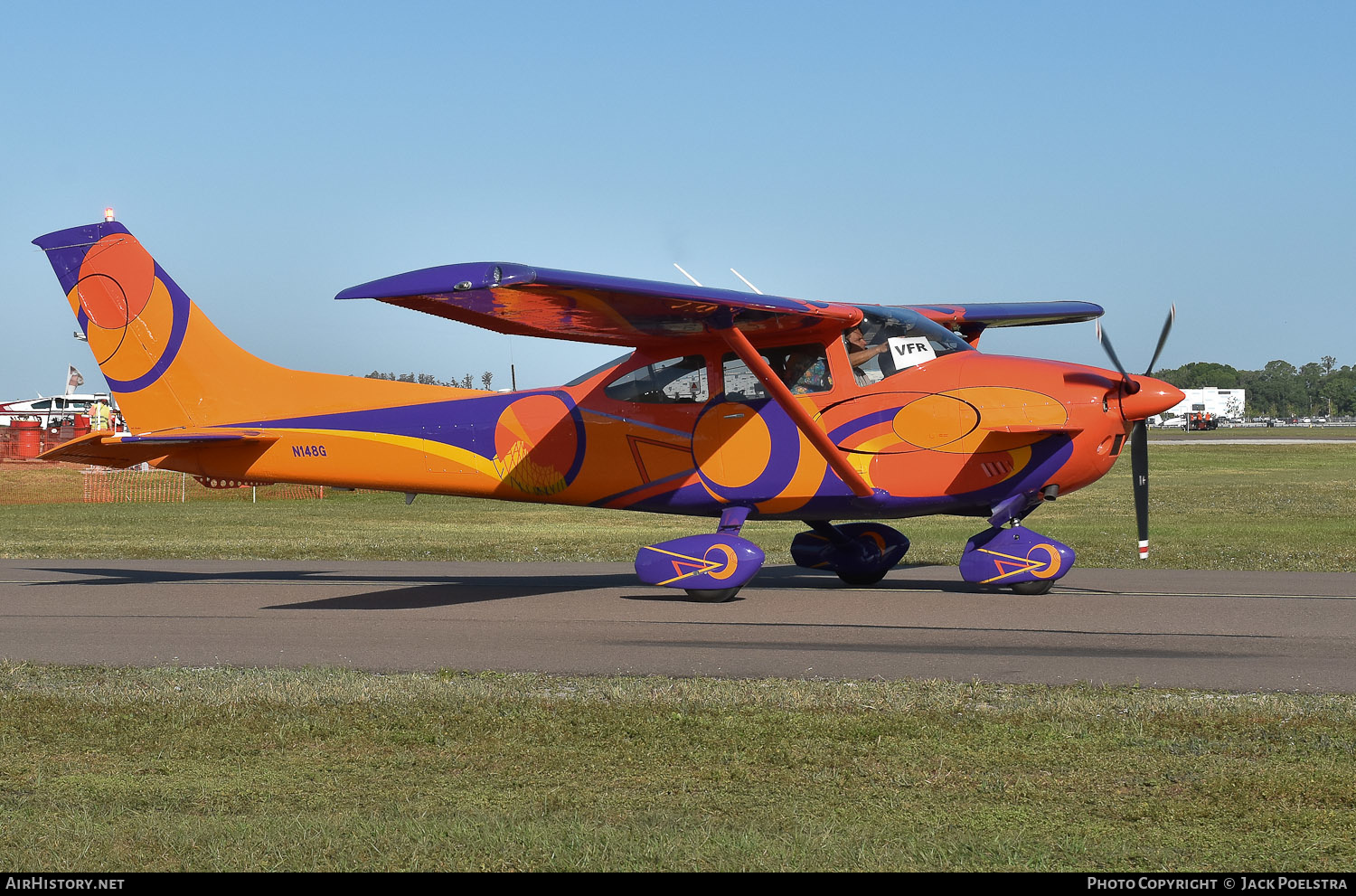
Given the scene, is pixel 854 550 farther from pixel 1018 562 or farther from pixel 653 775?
pixel 653 775

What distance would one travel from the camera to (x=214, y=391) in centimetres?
1543

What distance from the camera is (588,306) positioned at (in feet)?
40.3

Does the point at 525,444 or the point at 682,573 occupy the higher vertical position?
the point at 525,444

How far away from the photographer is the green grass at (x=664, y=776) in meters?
4.84

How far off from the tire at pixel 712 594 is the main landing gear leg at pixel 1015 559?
2443mm

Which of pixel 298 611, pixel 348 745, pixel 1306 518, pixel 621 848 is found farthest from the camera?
pixel 1306 518

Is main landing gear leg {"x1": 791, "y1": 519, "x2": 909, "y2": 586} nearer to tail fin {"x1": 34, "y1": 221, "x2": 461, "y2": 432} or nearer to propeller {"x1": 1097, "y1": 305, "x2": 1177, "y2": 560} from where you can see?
propeller {"x1": 1097, "y1": 305, "x2": 1177, "y2": 560}

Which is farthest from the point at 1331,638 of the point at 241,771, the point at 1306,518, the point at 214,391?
the point at 1306,518

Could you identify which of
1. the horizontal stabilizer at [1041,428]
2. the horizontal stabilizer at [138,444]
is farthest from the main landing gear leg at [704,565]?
the horizontal stabilizer at [138,444]

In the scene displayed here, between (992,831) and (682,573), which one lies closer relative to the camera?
(992,831)

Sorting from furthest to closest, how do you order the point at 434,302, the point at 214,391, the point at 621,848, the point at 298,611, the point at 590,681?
the point at 214,391
the point at 298,611
the point at 434,302
the point at 590,681
the point at 621,848

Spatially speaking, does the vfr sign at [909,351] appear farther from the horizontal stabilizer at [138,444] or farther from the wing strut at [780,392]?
the horizontal stabilizer at [138,444]

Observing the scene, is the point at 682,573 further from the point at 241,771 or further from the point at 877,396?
the point at 241,771

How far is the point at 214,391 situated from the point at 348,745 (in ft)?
32.4
